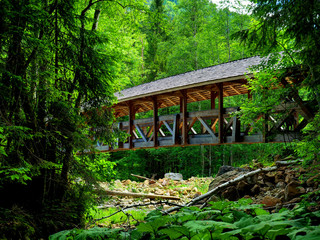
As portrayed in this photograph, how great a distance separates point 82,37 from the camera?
487cm

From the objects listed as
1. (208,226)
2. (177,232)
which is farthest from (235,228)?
(177,232)

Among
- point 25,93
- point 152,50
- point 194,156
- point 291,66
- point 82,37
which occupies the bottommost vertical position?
point 194,156

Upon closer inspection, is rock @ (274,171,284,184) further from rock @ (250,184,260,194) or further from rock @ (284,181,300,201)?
rock @ (284,181,300,201)

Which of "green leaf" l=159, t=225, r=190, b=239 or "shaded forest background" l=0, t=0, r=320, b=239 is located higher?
"shaded forest background" l=0, t=0, r=320, b=239

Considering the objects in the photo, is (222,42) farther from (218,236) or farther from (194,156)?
(218,236)

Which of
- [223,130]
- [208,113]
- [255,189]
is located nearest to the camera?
[255,189]

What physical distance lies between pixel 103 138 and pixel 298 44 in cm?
Answer: 349

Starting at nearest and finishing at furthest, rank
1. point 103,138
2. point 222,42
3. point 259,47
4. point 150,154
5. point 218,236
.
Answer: point 218,236 < point 259,47 < point 103,138 < point 222,42 < point 150,154

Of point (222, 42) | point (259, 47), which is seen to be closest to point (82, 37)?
point (259, 47)

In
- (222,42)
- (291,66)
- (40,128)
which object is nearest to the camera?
(40,128)

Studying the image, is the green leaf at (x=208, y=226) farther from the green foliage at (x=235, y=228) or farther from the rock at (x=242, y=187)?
the rock at (x=242, y=187)

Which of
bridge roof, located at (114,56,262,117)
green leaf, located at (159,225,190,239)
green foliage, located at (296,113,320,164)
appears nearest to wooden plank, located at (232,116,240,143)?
bridge roof, located at (114,56,262,117)

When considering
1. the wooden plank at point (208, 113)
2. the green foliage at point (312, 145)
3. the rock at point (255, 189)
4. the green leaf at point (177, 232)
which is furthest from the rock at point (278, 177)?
the green leaf at point (177, 232)

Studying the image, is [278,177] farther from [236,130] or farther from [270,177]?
[236,130]
